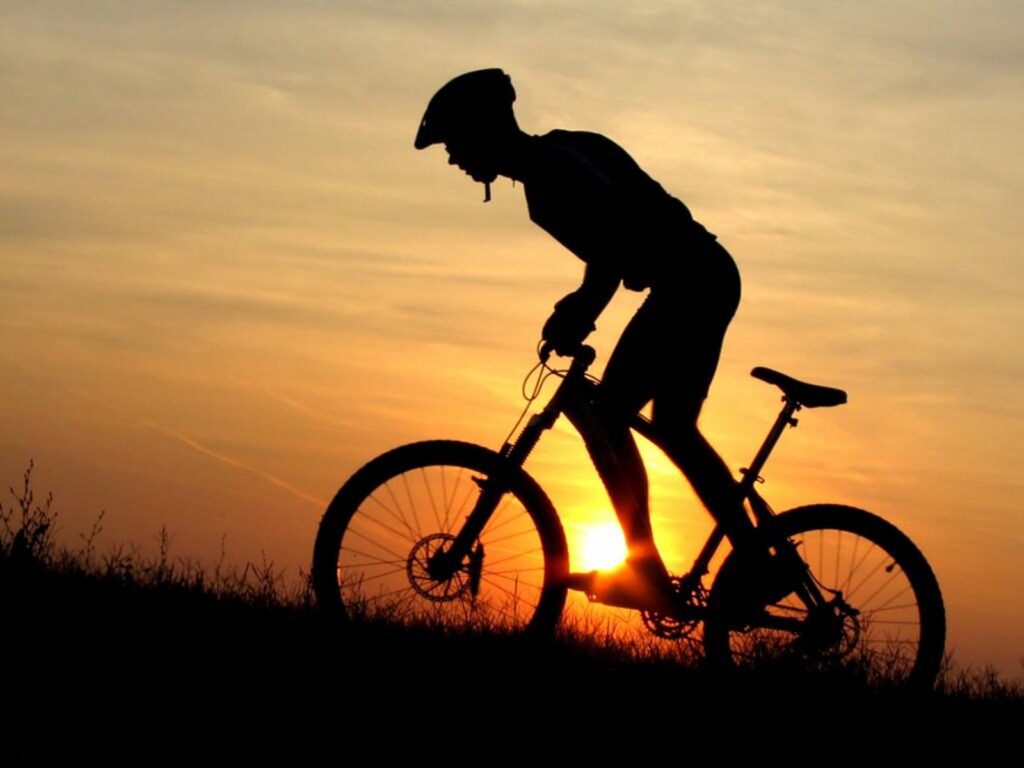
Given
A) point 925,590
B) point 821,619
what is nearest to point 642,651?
point 821,619

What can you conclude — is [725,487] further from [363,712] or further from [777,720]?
[363,712]

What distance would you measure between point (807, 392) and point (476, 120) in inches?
73.0

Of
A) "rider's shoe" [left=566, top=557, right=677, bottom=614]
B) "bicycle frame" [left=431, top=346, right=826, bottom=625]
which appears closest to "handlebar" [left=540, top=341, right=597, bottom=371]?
"bicycle frame" [left=431, top=346, right=826, bottom=625]

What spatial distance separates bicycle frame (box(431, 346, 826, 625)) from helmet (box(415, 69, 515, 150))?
111 centimetres

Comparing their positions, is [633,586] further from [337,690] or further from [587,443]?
[337,690]

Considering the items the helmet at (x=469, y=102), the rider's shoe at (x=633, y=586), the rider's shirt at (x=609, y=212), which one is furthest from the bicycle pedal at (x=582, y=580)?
the helmet at (x=469, y=102)

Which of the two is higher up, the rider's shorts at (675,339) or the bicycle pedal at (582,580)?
the rider's shorts at (675,339)

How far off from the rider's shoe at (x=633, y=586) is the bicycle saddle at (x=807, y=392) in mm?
935

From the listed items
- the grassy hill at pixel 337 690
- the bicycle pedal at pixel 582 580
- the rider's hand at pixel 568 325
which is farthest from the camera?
the bicycle pedal at pixel 582 580

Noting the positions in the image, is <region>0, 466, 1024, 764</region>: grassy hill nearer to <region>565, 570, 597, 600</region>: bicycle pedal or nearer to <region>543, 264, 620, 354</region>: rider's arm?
<region>565, 570, 597, 600</region>: bicycle pedal

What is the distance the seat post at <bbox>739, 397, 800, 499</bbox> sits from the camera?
677 cm

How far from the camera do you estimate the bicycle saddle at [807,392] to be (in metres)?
6.69

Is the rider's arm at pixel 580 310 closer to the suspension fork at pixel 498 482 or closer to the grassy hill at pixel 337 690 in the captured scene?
the suspension fork at pixel 498 482

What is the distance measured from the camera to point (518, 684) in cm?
553
